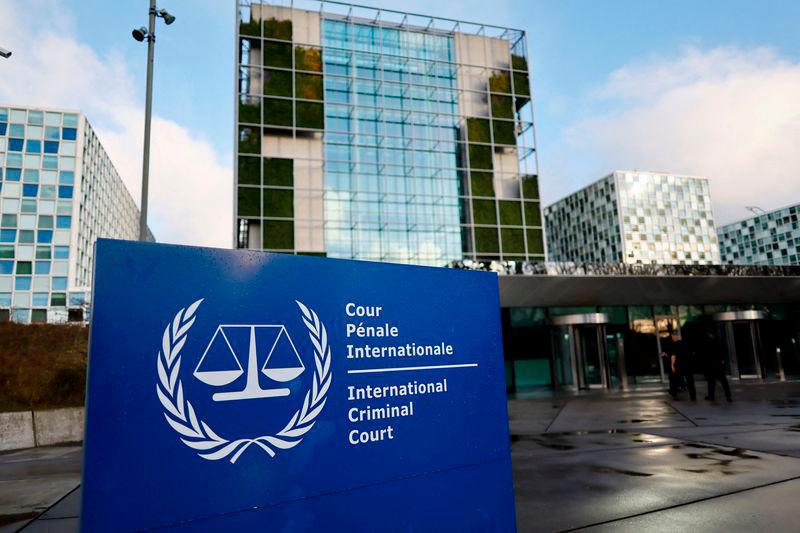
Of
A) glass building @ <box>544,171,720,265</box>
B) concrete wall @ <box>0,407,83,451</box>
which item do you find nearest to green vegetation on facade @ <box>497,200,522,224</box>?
concrete wall @ <box>0,407,83,451</box>

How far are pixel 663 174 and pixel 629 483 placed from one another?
5163 inches

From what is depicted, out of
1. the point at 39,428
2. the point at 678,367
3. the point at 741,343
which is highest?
the point at 741,343

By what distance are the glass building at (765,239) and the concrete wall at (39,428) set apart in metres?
141

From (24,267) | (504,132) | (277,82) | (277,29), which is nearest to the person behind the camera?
(277,82)

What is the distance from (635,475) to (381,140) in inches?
1749

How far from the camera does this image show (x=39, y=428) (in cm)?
1014

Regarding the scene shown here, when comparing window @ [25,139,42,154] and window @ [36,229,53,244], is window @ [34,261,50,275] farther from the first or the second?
window @ [25,139,42,154]

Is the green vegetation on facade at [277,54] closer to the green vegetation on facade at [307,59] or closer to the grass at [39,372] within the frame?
the green vegetation on facade at [307,59]

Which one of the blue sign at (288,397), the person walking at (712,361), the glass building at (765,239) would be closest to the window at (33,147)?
the person walking at (712,361)

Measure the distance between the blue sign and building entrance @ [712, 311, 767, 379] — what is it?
861 inches

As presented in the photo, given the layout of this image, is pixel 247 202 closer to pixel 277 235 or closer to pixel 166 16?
pixel 277 235

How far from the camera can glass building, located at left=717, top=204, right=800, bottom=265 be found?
120 m

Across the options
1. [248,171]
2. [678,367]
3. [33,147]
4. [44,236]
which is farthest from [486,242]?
[33,147]

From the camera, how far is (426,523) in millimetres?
3221
